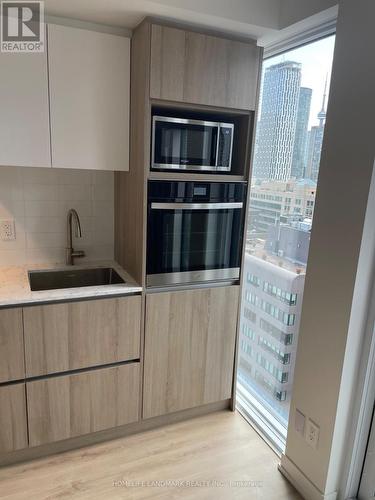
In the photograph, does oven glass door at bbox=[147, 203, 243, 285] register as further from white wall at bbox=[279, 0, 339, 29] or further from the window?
white wall at bbox=[279, 0, 339, 29]

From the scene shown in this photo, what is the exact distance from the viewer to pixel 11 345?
1.83 meters

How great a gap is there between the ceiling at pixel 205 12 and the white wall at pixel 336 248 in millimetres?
343

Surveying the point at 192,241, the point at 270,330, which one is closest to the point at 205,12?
the point at 192,241

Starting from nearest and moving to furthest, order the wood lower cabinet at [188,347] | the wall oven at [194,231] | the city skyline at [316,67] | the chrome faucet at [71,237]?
the city skyline at [316,67] → the wall oven at [194,231] → the wood lower cabinet at [188,347] → the chrome faucet at [71,237]

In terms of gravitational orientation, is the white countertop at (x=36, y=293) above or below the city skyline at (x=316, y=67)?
below

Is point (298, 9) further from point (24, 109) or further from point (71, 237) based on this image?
point (71, 237)

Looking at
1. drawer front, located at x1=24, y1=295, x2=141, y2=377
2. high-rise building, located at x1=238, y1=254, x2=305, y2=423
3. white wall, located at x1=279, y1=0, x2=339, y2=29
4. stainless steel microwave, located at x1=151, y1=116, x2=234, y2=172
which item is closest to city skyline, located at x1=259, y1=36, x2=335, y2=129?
white wall, located at x1=279, y1=0, x2=339, y2=29

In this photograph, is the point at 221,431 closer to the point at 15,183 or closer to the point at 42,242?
the point at 42,242

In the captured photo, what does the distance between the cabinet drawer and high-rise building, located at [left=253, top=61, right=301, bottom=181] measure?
1457mm

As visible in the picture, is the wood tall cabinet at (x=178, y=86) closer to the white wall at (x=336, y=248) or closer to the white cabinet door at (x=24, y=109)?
the white cabinet door at (x=24, y=109)

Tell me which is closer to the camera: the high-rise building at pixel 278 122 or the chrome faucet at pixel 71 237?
the high-rise building at pixel 278 122

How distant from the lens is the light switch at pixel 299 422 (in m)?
1.89

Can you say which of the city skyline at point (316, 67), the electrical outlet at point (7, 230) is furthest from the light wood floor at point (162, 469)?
the city skyline at point (316, 67)

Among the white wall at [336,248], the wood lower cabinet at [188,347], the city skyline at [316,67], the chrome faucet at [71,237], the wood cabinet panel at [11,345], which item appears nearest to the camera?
the white wall at [336,248]
